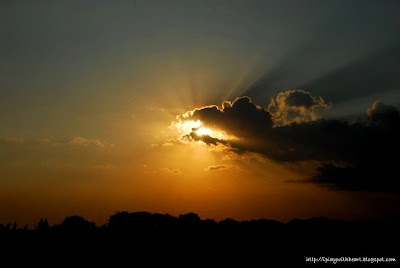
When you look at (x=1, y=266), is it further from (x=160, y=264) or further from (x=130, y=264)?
(x=160, y=264)

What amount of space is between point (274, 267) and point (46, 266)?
112 m

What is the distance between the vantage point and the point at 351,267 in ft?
602

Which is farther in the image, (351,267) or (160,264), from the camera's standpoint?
(160,264)

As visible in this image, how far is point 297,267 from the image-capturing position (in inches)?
7534

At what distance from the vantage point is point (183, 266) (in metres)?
199

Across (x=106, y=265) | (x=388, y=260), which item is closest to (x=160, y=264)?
(x=106, y=265)

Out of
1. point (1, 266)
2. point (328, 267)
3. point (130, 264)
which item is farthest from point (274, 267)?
point (1, 266)

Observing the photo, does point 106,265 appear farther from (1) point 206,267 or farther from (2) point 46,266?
(1) point 206,267

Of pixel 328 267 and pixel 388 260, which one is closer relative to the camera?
pixel 328 267

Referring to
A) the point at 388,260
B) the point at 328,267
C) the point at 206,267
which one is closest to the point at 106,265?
the point at 206,267

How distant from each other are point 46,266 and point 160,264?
5594cm

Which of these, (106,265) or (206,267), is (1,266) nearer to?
(106,265)

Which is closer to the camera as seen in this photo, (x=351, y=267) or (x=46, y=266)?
(x=351, y=267)

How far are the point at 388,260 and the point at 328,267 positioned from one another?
128 ft
